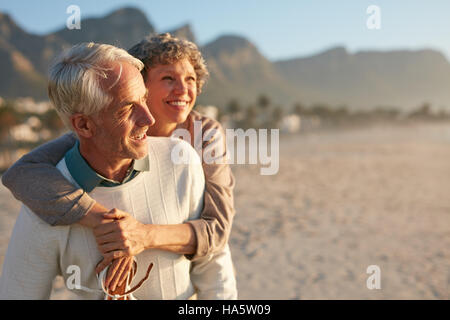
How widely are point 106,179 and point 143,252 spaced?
348 mm

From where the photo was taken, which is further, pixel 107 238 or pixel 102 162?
pixel 102 162

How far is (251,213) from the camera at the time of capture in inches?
388

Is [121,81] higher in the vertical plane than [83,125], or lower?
higher

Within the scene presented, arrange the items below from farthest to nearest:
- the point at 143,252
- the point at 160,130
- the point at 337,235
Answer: the point at 337,235 < the point at 160,130 < the point at 143,252

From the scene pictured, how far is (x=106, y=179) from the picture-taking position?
1478mm

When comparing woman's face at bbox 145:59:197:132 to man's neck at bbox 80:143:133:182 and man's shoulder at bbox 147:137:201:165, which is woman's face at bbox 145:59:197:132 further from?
man's neck at bbox 80:143:133:182

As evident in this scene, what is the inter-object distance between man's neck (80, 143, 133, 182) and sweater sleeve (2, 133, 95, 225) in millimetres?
115

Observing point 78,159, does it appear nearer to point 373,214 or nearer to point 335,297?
point 335,297

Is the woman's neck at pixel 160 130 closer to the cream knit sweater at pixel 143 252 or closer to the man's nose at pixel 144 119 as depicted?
the cream knit sweater at pixel 143 252

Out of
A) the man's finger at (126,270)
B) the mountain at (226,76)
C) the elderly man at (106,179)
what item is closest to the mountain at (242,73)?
the mountain at (226,76)

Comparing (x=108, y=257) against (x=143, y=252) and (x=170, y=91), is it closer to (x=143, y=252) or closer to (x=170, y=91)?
(x=143, y=252)

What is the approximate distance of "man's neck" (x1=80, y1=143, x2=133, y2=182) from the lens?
149 cm

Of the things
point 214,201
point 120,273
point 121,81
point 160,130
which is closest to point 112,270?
point 120,273

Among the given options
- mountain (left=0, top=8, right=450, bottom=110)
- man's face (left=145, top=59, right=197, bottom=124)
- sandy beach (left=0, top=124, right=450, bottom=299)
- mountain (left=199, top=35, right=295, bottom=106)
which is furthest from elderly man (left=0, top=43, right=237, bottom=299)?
mountain (left=199, top=35, right=295, bottom=106)
